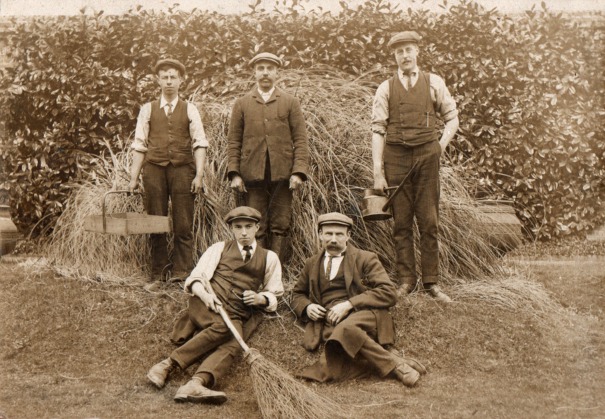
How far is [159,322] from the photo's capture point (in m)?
4.65

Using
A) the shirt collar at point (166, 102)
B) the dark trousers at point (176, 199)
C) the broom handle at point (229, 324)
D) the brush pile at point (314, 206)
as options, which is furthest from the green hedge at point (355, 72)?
the broom handle at point (229, 324)

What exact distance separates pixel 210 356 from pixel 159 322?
83cm

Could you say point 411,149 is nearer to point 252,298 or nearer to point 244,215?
point 244,215

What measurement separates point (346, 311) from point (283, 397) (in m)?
0.80

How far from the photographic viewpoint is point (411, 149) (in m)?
4.74

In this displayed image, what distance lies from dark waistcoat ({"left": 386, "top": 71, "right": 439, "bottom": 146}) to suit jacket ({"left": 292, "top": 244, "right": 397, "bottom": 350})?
3.07ft

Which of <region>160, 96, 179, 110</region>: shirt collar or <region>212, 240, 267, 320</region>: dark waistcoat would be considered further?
<region>160, 96, 179, 110</region>: shirt collar

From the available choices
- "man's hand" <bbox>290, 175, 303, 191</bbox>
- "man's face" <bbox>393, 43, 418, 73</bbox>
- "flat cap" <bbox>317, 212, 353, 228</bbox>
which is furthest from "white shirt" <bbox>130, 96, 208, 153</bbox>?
"man's face" <bbox>393, 43, 418, 73</bbox>

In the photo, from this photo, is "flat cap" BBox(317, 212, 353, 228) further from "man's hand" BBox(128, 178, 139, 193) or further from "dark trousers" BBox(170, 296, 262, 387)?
"man's hand" BBox(128, 178, 139, 193)

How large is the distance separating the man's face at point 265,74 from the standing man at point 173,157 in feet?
1.90

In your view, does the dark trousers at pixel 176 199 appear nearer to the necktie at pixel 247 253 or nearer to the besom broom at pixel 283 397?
the necktie at pixel 247 253

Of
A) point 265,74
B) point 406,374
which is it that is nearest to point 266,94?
point 265,74

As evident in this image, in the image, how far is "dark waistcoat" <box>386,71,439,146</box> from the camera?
4.68 m

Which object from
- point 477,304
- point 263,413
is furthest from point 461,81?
point 263,413
